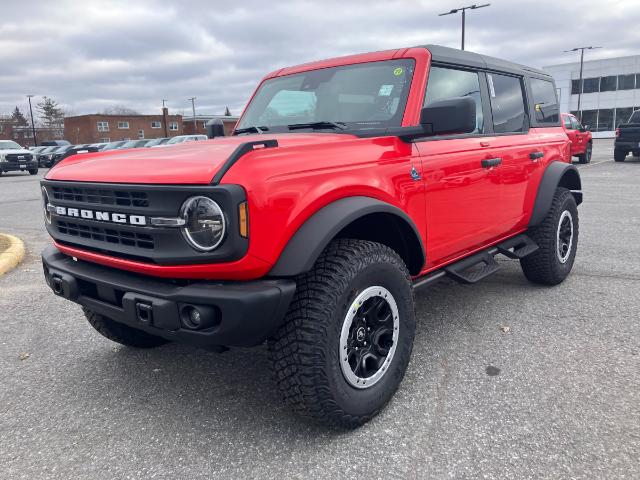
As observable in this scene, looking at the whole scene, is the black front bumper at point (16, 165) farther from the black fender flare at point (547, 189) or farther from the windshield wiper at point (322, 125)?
the black fender flare at point (547, 189)

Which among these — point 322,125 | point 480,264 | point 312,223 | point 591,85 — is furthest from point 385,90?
point 591,85

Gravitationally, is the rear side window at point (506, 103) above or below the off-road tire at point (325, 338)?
above

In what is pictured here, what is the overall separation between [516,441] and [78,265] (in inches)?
90.0

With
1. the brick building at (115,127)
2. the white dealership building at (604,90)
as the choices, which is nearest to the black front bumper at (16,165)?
the white dealership building at (604,90)

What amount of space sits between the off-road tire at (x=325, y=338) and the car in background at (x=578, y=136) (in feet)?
52.0

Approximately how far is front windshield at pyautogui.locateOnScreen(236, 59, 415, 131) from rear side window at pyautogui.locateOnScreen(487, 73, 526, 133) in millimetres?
988

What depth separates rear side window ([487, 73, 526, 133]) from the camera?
152 inches

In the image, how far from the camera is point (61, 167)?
290cm

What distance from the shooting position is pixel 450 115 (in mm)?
2662

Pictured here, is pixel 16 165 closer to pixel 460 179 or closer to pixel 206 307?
pixel 460 179

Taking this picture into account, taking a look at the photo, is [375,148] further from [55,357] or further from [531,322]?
[55,357]

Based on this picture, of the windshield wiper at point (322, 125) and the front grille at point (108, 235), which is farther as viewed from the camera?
the windshield wiper at point (322, 125)

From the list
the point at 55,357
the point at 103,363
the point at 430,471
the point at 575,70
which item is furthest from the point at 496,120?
the point at 575,70

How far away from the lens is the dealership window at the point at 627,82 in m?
49.1
